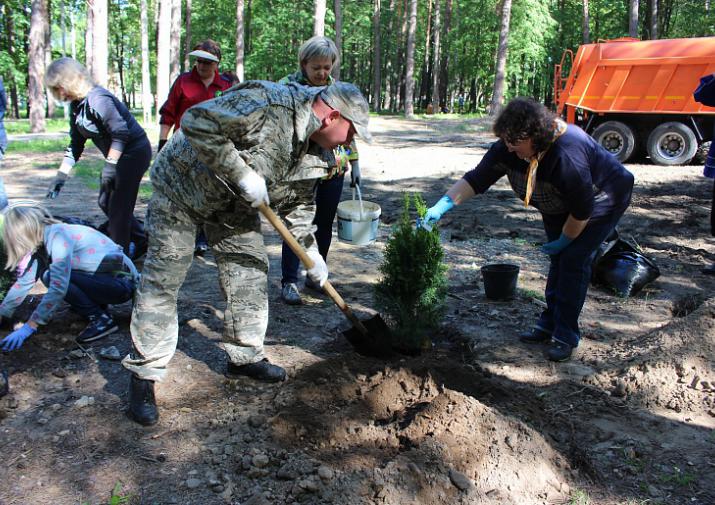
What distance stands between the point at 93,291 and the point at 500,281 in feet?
10.5

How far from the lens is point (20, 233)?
3.56m

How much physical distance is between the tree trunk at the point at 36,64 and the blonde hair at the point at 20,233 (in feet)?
56.1

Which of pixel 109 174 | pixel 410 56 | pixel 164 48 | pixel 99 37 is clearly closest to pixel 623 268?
pixel 109 174

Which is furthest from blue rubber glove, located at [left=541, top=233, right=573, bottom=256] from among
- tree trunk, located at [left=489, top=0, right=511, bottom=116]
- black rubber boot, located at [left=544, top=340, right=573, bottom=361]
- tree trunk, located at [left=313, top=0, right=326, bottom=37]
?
tree trunk, located at [left=489, top=0, right=511, bottom=116]

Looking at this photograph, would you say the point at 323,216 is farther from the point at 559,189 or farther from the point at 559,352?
the point at 559,352

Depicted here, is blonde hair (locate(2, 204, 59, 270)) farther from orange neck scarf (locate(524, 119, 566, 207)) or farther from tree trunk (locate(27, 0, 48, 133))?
tree trunk (locate(27, 0, 48, 133))

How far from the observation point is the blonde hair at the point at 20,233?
140 inches

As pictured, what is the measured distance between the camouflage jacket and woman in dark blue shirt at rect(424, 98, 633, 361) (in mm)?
1167

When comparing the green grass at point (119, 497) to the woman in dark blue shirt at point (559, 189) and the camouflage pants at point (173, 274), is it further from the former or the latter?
the woman in dark blue shirt at point (559, 189)

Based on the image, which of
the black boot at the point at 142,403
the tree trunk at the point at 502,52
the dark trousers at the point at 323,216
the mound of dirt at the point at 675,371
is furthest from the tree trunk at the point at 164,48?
the mound of dirt at the point at 675,371

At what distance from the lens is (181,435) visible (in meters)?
2.87

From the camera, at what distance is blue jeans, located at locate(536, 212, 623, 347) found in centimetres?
362

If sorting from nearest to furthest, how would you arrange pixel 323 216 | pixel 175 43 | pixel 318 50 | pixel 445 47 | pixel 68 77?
pixel 318 50 < pixel 68 77 < pixel 323 216 < pixel 175 43 < pixel 445 47

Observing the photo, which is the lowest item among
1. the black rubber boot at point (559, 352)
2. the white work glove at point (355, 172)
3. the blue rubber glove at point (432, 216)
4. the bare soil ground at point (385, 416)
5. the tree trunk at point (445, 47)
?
the bare soil ground at point (385, 416)
